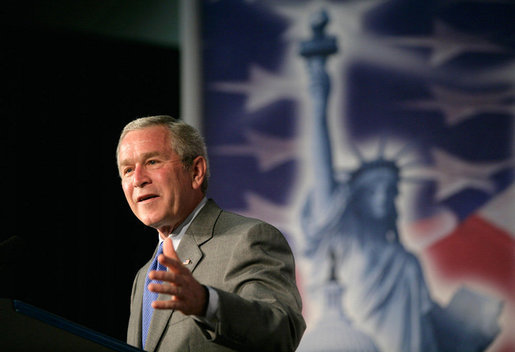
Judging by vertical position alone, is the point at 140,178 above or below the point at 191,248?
above

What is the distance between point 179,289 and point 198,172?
2.88 feet

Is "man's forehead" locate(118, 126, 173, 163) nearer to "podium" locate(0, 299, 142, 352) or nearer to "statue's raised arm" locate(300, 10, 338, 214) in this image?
"podium" locate(0, 299, 142, 352)

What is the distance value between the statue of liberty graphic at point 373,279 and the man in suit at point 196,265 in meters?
1.52

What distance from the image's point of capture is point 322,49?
3764 millimetres

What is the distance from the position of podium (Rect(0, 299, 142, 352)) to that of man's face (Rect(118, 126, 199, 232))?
0.84 m

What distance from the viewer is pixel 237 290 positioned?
1762 millimetres

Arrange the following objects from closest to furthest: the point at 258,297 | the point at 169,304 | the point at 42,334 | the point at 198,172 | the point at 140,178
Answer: the point at 42,334, the point at 169,304, the point at 258,297, the point at 140,178, the point at 198,172

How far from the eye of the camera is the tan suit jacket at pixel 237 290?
153 centimetres

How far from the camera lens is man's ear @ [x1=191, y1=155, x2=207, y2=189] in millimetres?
2150

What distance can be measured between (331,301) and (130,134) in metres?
1.88

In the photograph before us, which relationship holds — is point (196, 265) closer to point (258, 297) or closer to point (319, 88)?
point (258, 297)

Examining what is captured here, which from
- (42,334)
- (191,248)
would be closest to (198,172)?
(191,248)

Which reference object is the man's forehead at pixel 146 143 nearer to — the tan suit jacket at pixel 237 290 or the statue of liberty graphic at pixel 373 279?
the tan suit jacket at pixel 237 290

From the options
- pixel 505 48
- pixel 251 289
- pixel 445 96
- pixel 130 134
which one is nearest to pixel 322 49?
pixel 445 96
